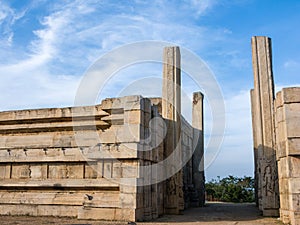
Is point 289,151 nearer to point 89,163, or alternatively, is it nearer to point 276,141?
point 276,141

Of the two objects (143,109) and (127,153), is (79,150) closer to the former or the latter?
(127,153)

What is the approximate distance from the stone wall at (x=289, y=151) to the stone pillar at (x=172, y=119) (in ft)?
12.9

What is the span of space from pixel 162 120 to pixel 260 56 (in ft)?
13.5

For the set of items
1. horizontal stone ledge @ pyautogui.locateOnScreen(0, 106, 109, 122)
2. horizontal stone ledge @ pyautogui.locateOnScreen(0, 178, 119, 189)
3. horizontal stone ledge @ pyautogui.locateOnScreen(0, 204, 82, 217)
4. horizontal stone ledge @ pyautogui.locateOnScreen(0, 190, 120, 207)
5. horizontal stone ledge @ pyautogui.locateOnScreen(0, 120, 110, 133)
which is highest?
horizontal stone ledge @ pyautogui.locateOnScreen(0, 106, 109, 122)

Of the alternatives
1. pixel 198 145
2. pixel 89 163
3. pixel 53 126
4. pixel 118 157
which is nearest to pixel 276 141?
A: pixel 118 157

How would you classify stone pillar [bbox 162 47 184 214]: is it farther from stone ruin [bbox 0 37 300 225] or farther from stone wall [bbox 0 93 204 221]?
stone wall [bbox 0 93 204 221]

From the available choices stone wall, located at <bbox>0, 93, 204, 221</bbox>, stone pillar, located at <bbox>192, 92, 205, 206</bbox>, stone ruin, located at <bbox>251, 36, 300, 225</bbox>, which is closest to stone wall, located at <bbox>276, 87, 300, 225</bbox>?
stone ruin, located at <bbox>251, 36, 300, 225</bbox>

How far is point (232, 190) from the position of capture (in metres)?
22.5

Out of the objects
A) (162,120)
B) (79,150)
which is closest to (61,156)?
(79,150)

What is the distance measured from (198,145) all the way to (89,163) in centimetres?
975

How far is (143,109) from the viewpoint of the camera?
10133mm

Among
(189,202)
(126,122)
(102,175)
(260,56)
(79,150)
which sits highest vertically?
(260,56)

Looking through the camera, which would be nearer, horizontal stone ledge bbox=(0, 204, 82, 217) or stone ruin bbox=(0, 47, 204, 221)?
stone ruin bbox=(0, 47, 204, 221)

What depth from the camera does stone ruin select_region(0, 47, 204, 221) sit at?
9.55m
